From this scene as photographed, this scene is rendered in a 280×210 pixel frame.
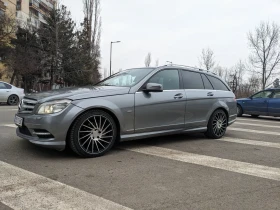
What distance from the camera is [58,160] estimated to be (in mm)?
4492

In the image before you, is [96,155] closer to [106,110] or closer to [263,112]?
[106,110]

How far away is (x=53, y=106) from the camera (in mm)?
4469

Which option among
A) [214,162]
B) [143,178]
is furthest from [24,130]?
[214,162]

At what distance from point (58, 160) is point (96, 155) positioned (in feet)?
1.96

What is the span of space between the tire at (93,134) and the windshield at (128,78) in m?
0.91

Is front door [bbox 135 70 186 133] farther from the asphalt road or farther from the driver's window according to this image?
the driver's window

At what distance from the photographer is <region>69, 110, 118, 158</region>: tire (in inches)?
180

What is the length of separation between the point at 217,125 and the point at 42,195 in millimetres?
4522

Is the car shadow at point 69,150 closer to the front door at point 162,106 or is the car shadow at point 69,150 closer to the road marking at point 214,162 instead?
the road marking at point 214,162

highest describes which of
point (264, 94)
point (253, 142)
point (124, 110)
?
point (264, 94)

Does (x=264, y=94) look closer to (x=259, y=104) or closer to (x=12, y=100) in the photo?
(x=259, y=104)

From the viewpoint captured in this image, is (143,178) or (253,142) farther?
(253,142)

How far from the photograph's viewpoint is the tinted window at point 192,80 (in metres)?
6.18

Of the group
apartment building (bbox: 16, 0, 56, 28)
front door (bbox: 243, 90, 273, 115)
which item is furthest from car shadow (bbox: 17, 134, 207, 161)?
apartment building (bbox: 16, 0, 56, 28)
